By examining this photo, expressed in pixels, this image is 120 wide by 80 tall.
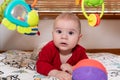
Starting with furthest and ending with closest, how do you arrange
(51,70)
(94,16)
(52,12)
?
(52,12) → (51,70) → (94,16)

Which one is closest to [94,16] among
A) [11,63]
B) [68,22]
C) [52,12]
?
[68,22]

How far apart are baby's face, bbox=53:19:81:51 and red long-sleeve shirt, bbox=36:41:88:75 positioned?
63 millimetres

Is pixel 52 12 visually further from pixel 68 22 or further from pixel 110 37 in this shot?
pixel 68 22

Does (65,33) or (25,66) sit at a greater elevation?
(65,33)

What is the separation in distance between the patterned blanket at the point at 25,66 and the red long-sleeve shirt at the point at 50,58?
0.12 feet

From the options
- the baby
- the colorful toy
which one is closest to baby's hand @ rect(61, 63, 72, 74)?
the baby

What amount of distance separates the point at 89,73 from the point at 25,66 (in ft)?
1.68

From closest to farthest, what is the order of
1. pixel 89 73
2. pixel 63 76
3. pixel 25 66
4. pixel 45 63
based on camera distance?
pixel 89 73 → pixel 63 76 → pixel 45 63 → pixel 25 66

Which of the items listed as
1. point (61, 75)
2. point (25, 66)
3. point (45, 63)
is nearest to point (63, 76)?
point (61, 75)

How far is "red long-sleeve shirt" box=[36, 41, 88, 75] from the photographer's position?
3.83 ft

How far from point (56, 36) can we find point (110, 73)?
12.1 inches

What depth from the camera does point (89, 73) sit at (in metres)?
0.86

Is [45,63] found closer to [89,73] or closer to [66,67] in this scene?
[66,67]

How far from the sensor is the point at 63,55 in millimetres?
1271
